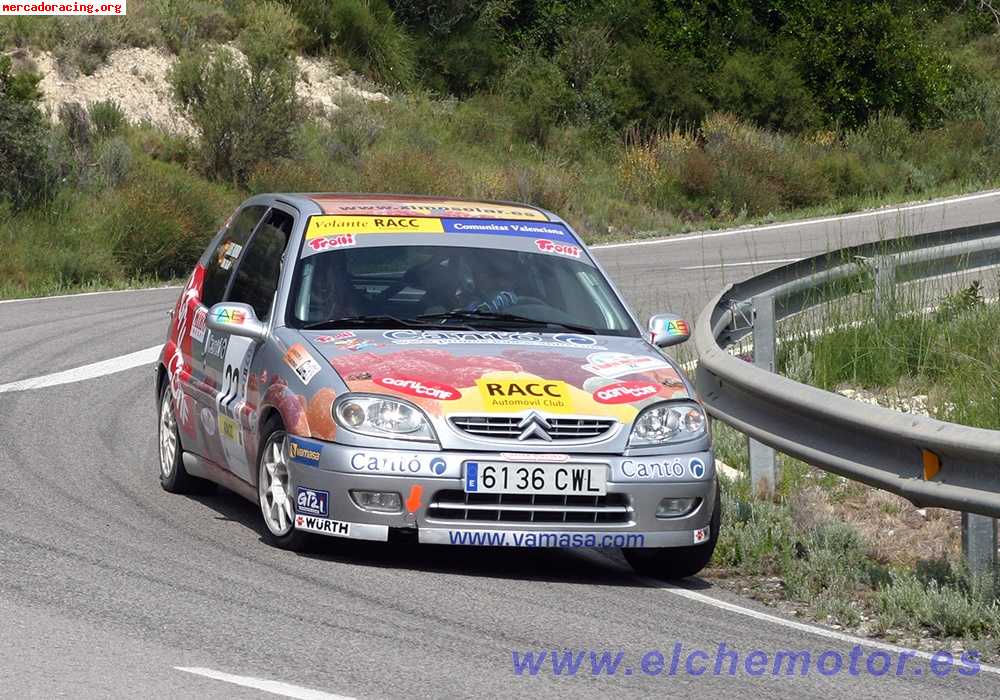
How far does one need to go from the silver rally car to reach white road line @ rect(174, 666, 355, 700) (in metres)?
1.75

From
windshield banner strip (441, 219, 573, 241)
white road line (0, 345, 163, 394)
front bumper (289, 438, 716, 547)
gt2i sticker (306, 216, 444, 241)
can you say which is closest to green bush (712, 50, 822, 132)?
white road line (0, 345, 163, 394)

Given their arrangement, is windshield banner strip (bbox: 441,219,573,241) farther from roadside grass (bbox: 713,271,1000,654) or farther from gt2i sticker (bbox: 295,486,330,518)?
gt2i sticker (bbox: 295,486,330,518)

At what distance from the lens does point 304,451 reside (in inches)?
294

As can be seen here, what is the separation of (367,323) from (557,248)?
4.27 feet

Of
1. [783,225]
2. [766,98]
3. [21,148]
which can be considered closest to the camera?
[21,148]

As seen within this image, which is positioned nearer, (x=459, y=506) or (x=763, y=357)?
(x=459, y=506)

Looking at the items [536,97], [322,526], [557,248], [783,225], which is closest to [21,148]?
[783,225]

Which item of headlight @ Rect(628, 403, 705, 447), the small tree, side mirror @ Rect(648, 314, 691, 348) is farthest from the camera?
the small tree

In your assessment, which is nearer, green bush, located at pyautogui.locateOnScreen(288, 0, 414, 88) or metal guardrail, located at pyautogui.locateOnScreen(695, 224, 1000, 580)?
metal guardrail, located at pyautogui.locateOnScreen(695, 224, 1000, 580)

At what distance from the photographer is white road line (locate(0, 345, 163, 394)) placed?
1279cm

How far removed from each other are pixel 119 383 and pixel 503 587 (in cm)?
678

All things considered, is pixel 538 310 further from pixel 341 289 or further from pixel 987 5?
pixel 987 5

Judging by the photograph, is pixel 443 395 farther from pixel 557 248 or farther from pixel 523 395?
pixel 557 248

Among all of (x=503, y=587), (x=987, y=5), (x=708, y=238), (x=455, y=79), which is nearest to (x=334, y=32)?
(x=455, y=79)
